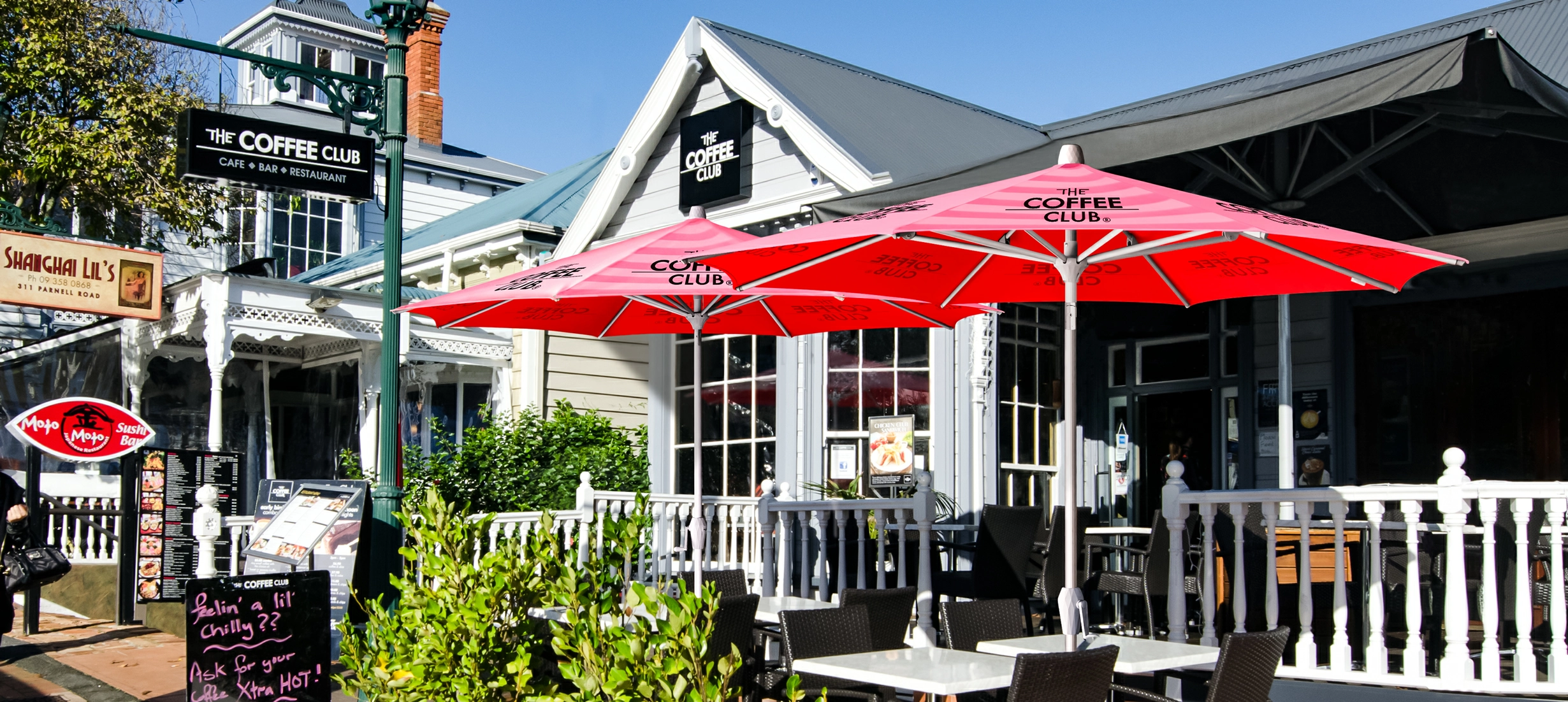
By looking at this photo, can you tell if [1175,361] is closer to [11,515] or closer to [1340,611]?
[1340,611]

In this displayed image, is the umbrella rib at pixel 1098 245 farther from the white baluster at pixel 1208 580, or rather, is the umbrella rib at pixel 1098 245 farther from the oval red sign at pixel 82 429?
the oval red sign at pixel 82 429

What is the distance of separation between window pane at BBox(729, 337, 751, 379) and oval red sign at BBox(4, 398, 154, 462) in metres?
5.07

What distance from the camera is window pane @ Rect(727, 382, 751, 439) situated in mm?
11570

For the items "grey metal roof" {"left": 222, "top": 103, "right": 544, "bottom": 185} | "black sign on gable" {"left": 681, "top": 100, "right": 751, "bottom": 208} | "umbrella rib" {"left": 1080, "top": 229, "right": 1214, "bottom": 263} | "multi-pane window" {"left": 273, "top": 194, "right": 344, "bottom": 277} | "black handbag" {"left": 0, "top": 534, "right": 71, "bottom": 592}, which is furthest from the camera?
"grey metal roof" {"left": 222, "top": 103, "right": 544, "bottom": 185}

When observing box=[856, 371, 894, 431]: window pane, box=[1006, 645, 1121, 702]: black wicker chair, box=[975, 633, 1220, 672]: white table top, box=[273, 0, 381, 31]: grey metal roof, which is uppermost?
box=[273, 0, 381, 31]: grey metal roof

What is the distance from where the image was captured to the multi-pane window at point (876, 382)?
9.74 meters

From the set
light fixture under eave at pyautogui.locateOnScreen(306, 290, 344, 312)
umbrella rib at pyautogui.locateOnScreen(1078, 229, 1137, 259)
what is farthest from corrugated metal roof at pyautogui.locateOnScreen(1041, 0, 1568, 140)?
light fixture under eave at pyautogui.locateOnScreen(306, 290, 344, 312)

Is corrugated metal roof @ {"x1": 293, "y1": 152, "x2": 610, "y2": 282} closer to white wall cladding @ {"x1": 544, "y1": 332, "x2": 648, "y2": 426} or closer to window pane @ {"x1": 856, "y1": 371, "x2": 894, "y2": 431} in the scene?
white wall cladding @ {"x1": 544, "y1": 332, "x2": 648, "y2": 426}

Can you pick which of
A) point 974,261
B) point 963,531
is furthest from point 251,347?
point 974,261

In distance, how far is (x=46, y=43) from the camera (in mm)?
14242

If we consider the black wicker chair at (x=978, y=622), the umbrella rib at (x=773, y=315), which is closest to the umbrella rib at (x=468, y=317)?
the umbrella rib at (x=773, y=315)

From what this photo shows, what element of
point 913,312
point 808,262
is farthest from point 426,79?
point 808,262

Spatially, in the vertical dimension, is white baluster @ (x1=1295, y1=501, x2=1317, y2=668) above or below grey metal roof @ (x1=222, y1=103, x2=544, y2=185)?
below

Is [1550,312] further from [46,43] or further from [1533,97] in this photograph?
[46,43]
